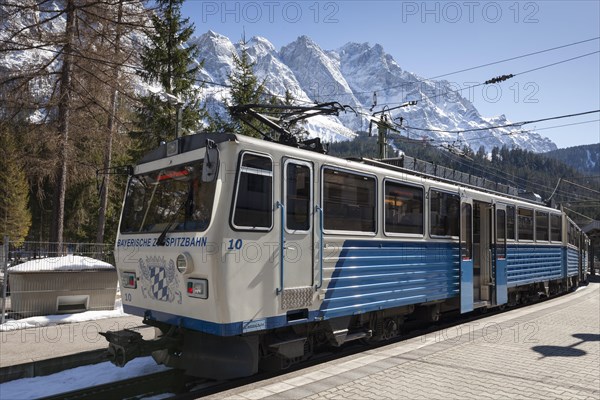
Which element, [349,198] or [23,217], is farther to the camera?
[23,217]

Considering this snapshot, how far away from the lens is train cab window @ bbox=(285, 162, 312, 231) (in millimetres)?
5969

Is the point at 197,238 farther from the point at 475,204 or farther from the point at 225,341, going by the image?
the point at 475,204

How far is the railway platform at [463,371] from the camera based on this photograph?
532cm

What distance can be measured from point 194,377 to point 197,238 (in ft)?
7.32

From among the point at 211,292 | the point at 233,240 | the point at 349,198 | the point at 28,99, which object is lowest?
the point at 211,292

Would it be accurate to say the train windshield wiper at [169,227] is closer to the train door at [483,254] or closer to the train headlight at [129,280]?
the train headlight at [129,280]

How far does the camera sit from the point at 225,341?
5629mm

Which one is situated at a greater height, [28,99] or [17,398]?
[28,99]

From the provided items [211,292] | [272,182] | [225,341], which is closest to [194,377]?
[225,341]

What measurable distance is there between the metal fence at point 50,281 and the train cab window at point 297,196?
6980 mm

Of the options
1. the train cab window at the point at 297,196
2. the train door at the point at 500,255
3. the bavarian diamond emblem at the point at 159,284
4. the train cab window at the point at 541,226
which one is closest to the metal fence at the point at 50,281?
the bavarian diamond emblem at the point at 159,284

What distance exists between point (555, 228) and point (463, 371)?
11.1 meters

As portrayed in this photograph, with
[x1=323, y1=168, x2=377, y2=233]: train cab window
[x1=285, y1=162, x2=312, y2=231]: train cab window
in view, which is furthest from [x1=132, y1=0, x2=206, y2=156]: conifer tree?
[x1=285, y1=162, x2=312, y2=231]: train cab window

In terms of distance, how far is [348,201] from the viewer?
6.85 metres
